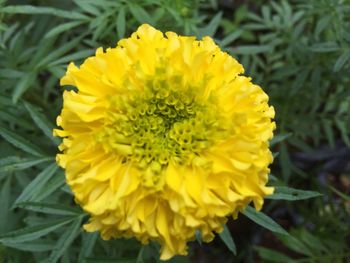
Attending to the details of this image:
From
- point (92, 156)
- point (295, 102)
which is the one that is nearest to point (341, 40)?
point (295, 102)

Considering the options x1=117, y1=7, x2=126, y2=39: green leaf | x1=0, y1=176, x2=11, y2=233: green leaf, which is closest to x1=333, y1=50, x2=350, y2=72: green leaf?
x1=117, y1=7, x2=126, y2=39: green leaf

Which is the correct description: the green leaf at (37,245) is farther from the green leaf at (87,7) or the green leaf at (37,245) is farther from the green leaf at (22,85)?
the green leaf at (87,7)

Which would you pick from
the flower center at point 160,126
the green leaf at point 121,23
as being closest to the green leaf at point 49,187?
the flower center at point 160,126

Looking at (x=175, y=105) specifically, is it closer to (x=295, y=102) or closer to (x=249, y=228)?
(x=295, y=102)

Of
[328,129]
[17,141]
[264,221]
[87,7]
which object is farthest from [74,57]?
[328,129]

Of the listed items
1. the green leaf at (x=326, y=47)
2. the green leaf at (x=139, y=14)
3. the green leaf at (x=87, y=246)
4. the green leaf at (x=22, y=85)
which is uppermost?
the green leaf at (x=139, y=14)

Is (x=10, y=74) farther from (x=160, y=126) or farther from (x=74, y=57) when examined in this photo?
(x=160, y=126)
